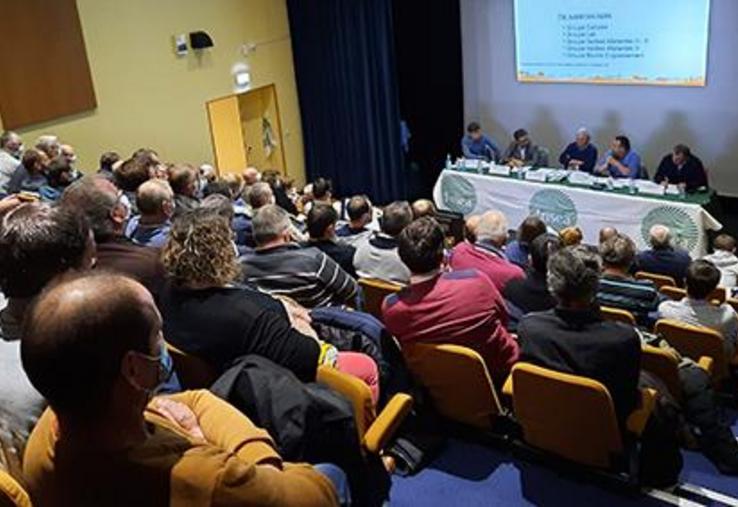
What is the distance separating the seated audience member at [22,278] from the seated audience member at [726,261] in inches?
179

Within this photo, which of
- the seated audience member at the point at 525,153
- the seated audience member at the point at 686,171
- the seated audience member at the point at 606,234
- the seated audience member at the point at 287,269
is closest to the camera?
the seated audience member at the point at 287,269

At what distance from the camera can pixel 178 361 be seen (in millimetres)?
2254

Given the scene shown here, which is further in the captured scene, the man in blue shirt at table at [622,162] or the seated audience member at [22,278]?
the man in blue shirt at table at [622,162]

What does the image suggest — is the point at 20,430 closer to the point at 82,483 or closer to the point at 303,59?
the point at 82,483

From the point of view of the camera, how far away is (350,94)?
9461mm

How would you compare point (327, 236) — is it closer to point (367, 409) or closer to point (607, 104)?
point (367, 409)

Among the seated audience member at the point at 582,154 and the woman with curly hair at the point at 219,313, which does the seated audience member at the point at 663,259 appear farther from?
the woman with curly hair at the point at 219,313

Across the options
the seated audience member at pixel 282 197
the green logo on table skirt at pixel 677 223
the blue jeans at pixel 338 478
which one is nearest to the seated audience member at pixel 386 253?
the blue jeans at pixel 338 478

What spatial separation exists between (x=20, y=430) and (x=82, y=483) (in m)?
0.73

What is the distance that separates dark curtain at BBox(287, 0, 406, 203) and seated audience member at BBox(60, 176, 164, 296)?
6794 millimetres

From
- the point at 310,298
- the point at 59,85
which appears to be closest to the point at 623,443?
the point at 310,298

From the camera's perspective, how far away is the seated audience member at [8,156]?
5.38 m

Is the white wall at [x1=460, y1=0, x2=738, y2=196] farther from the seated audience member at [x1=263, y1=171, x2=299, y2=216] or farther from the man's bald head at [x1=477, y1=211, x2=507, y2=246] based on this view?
the man's bald head at [x1=477, y1=211, x2=507, y2=246]

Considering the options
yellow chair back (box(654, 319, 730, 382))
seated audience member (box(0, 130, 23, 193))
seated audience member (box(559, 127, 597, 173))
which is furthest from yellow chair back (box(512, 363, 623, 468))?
seated audience member (box(559, 127, 597, 173))
